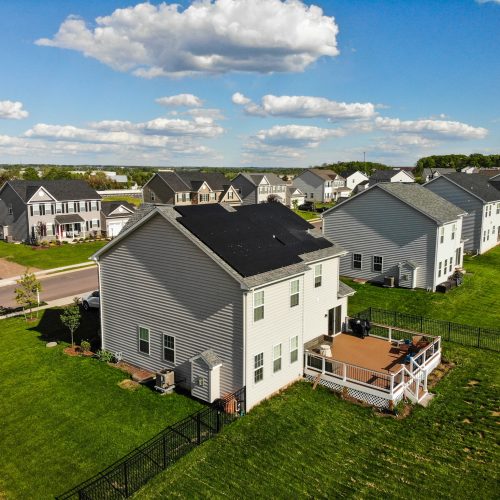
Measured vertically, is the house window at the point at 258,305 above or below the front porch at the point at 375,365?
above

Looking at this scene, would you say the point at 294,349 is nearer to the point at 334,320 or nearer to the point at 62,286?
the point at 334,320

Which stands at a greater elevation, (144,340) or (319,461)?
(144,340)

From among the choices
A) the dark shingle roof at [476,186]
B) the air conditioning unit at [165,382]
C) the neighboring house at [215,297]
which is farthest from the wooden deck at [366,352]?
the dark shingle roof at [476,186]

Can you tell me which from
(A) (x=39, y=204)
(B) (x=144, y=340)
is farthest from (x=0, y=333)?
(A) (x=39, y=204)

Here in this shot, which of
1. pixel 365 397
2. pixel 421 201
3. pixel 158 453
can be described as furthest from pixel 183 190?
pixel 158 453

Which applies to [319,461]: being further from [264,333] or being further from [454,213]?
[454,213]

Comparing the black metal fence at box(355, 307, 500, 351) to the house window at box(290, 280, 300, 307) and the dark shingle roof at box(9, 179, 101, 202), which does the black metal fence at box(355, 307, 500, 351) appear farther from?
the dark shingle roof at box(9, 179, 101, 202)

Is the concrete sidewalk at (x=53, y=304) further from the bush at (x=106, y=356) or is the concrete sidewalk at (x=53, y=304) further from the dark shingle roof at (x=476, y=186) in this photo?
the dark shingle roof at (x=476, y=186)
